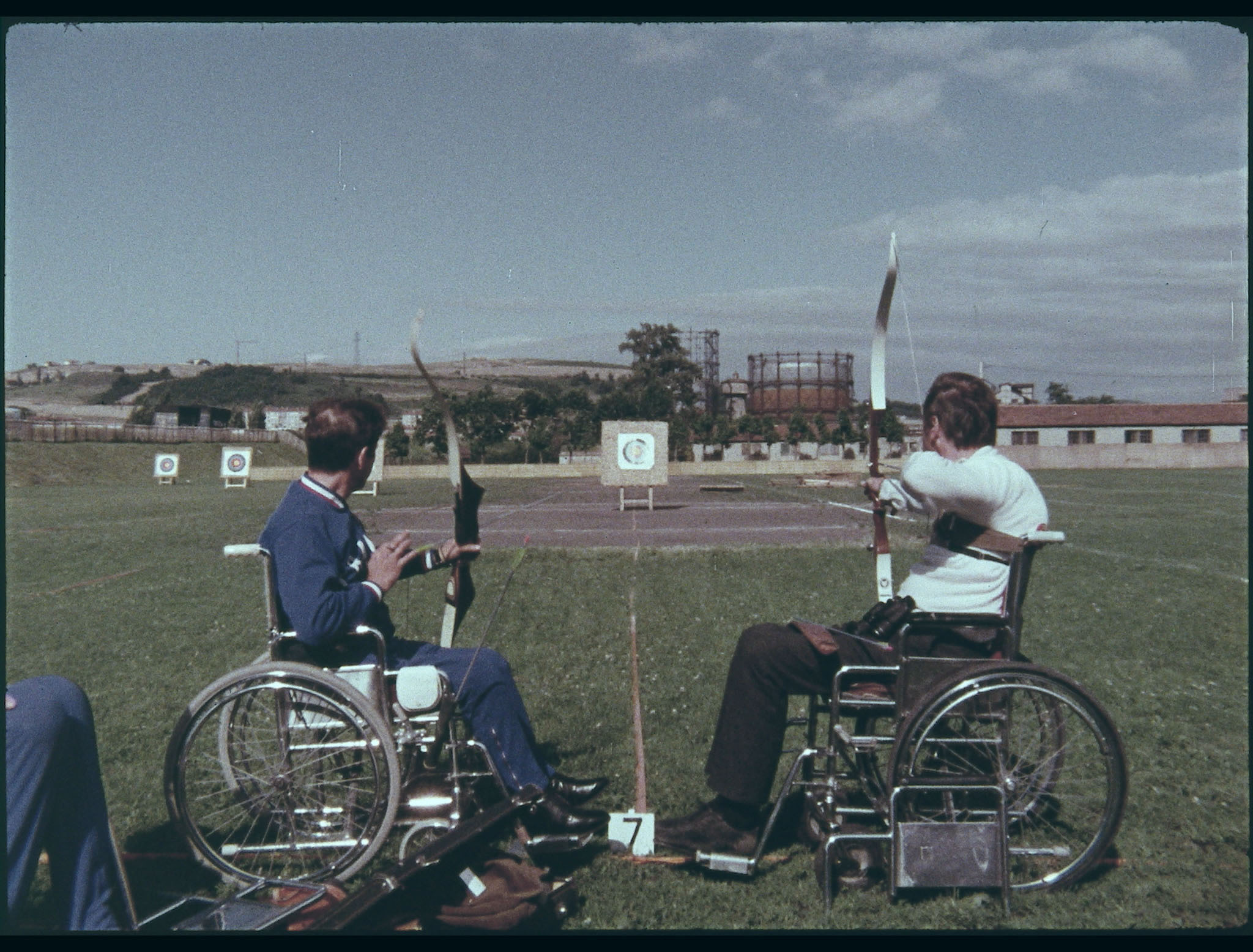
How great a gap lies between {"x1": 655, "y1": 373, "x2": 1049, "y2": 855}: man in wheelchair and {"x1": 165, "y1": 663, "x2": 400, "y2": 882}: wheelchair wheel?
0.95 metres

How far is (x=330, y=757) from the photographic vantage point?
339 cm

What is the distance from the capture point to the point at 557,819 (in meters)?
3.48

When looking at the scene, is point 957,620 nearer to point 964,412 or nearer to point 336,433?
point 964,412

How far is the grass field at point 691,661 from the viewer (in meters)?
3.23

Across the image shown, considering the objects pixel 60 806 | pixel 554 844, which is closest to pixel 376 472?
pixel 554 844

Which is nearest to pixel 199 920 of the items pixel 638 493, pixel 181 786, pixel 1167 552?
pixel 181 786

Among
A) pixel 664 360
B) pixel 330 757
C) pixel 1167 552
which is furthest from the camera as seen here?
pixel 664 360

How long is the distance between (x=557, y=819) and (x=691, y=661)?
121 inches

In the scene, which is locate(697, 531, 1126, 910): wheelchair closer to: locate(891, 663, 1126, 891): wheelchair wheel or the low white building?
locate(891, 663, 1126, 891): wheelchair wheel

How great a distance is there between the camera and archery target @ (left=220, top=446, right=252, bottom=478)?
135 ft

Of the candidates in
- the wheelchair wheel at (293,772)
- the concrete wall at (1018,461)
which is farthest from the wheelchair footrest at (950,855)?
the concrete wall at (1018,461)

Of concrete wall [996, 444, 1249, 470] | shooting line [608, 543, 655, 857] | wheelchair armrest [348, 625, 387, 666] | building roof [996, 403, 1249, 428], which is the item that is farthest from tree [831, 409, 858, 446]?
wheelchair armrest [348, 625, 387, 666]
